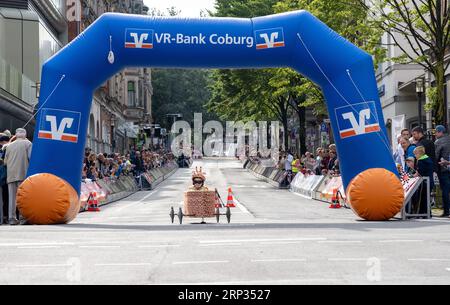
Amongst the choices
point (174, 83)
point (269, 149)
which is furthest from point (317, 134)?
point (174, 83)

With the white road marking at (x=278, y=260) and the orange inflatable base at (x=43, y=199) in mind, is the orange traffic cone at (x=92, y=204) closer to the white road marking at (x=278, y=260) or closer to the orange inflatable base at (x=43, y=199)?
the orange inflatable base at (x=43, y=199)

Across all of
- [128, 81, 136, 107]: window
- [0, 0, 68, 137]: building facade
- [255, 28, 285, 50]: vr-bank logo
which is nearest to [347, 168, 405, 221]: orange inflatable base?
[255, 28, 285, 50]: vr-bank logo

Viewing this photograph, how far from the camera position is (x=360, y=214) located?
1752cm

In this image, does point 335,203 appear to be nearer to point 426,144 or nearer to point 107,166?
point 426,144

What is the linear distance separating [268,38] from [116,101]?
62976 millimetres

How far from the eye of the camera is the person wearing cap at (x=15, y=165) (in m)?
17.7

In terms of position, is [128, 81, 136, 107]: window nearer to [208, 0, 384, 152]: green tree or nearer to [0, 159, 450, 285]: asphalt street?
[208, 0, 384, 152]: green tree

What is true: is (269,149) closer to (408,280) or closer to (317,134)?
(317,134)

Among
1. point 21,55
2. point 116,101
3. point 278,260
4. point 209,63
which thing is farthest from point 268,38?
point 116,101

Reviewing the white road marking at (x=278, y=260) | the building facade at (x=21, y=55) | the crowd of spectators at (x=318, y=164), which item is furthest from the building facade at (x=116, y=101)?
the white road marking at (x=278, y=260)

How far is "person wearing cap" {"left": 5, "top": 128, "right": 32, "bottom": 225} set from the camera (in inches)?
695

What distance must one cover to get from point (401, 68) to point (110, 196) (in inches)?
843

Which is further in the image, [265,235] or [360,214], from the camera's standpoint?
[360,214]

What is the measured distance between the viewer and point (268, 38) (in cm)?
1823
